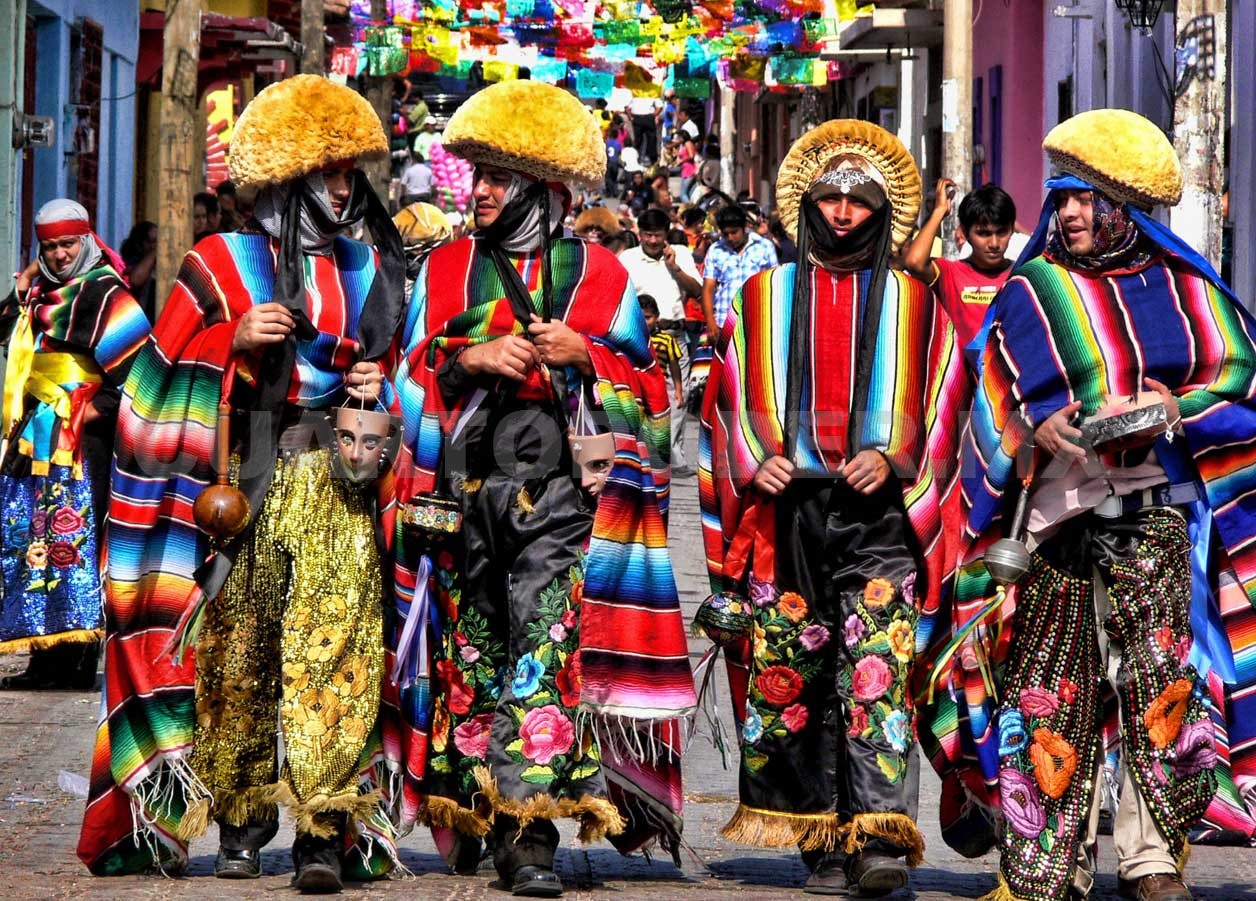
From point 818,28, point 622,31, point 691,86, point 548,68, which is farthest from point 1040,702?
point 691,86

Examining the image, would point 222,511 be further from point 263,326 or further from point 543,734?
point 543,734

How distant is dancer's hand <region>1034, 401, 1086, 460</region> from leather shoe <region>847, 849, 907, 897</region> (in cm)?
113

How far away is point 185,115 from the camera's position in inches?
576

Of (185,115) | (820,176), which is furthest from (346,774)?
(185,115)

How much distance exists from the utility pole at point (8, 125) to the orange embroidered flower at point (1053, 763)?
510 inches

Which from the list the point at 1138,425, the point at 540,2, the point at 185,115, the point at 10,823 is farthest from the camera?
the point at 540,2

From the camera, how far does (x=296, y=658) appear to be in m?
6.03

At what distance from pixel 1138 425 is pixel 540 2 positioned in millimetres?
20329

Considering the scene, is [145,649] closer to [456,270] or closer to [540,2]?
[456,270]

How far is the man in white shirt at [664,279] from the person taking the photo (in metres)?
17.0

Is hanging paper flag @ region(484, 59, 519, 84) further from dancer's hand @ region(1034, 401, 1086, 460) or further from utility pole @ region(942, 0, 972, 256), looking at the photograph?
dancer's hand @ region(1034, 401, 1086, 460)

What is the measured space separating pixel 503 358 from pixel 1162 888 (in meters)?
2.12

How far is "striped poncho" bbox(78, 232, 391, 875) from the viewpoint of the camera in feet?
20.1

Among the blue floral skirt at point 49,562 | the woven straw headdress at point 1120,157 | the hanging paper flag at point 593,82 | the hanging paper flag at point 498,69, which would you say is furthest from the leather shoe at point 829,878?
the hanging paper flag at point 593,82
